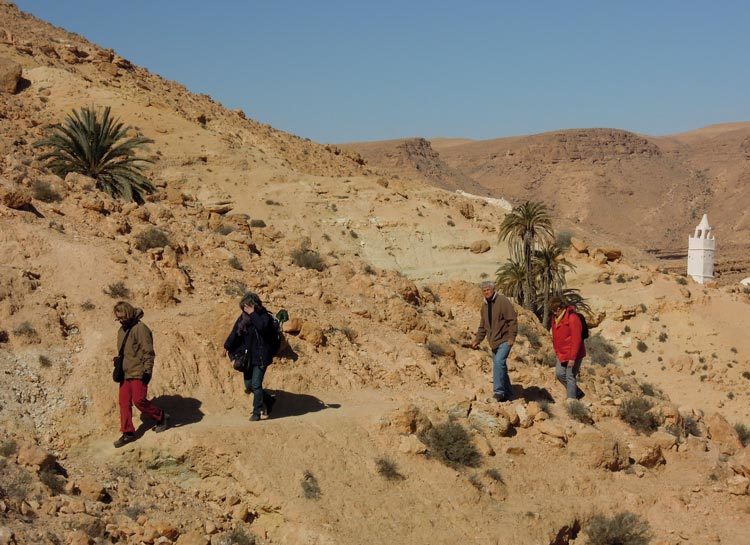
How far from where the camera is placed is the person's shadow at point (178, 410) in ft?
25.9

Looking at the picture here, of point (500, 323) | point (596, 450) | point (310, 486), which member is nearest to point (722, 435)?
point (596, 450)

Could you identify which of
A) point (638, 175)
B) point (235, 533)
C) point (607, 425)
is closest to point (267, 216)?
point (607, 425)

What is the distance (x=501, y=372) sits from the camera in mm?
9680

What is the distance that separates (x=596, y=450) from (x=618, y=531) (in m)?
1.28

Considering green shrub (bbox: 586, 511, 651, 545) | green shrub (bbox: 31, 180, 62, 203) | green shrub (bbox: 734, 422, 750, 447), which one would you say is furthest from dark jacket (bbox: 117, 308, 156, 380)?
green shrub (bbox: 734, 422, 750, 447)

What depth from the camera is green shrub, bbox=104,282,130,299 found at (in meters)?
9.72

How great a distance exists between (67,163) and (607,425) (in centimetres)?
1221

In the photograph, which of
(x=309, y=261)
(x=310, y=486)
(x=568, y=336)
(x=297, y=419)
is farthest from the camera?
(x=309, y=261)

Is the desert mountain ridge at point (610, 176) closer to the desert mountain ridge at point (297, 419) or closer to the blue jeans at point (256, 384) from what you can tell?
the desert mountain ridge at point (297, 419)

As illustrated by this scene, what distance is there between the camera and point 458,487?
811cm

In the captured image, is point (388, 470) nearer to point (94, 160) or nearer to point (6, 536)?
point (6, 536)

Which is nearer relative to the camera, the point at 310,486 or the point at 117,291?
the point at 310,486

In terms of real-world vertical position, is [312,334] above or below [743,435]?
above

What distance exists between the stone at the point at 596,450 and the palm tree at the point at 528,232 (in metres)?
15.3
